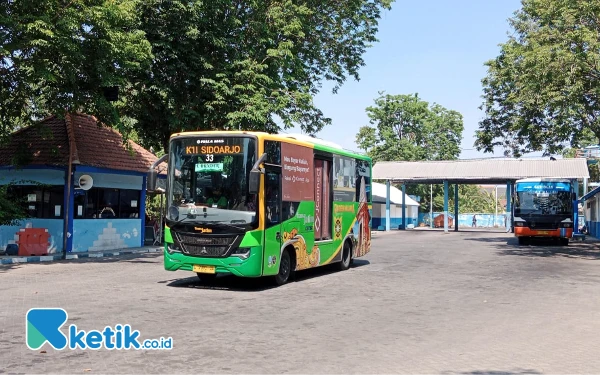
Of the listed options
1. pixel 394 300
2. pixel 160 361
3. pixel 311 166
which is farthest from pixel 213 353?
pixel 311 166

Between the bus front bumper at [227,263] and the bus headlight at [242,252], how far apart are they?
48mm

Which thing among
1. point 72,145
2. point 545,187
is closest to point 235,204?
point 72,145

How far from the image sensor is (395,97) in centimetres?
7644

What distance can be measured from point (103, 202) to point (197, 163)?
12.5 m

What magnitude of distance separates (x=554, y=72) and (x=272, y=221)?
14.6 metres

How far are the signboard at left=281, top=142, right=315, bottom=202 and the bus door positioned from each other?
0.39m

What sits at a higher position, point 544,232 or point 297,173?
point 297,173

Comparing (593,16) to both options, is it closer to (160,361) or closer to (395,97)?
(160,361)

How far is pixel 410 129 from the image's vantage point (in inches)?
2992

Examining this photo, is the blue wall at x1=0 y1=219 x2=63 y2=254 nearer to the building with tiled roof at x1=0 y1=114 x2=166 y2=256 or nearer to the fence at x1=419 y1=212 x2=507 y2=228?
the building with tiled roof at x1=0 y1=114 x2=166 y2=256

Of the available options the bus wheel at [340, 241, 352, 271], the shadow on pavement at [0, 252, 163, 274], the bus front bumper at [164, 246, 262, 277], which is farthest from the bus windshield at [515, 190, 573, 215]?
the bus front bumper at [164, 246, 262, 277]

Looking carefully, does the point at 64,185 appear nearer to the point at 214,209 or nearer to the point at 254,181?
the point at 214,209

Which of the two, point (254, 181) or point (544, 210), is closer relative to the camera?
point (254, 181)

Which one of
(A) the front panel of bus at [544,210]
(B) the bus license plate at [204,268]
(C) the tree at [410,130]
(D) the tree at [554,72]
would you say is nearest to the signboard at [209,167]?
(B) the bus license plate at [204,268]
